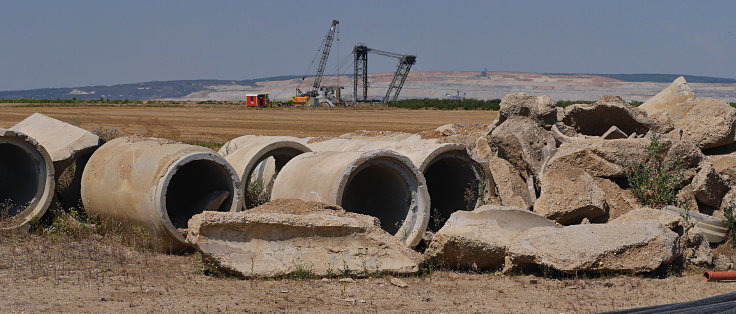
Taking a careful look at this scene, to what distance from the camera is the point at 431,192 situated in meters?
12.6

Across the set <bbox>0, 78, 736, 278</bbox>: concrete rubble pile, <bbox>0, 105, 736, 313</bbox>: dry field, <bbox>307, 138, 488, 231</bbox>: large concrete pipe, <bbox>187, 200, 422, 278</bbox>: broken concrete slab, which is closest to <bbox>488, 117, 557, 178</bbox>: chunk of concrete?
<bbox>0, 78, 736, 278</bbox>: concrete rubble pile

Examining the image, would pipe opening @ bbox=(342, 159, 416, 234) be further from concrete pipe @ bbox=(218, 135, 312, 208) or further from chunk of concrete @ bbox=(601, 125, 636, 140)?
chunk of concrete @ bbox=(601, 125, 636, 140)

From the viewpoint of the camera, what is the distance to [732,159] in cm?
1182

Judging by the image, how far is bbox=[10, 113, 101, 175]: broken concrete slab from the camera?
11844mm

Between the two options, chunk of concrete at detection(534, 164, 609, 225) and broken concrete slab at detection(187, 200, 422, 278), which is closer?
broken concrete slab at detection(187, 200, 422, 278)

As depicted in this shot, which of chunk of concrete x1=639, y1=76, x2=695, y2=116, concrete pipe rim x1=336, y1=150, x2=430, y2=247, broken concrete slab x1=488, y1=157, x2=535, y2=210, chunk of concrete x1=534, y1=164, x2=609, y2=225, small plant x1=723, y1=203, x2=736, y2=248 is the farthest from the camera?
chunk of concrete x1=639, y1=76, x2=695, y2=116

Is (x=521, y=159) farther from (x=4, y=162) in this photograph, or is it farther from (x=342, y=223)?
(x=4, y=162)

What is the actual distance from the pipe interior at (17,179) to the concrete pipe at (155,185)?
2.29ft

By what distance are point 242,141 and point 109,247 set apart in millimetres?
4150

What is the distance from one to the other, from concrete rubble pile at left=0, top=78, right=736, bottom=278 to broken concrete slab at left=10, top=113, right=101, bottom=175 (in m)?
0.02

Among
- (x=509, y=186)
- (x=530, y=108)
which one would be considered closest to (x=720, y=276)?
(x=509, y=186)

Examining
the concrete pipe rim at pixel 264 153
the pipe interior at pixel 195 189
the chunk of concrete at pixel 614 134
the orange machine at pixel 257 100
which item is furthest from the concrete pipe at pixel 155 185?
the orange machine at pixel 257 100

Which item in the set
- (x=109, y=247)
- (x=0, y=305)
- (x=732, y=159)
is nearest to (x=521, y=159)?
(x=732, y=159)

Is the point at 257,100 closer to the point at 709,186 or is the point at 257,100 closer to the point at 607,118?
the point at 607,118
